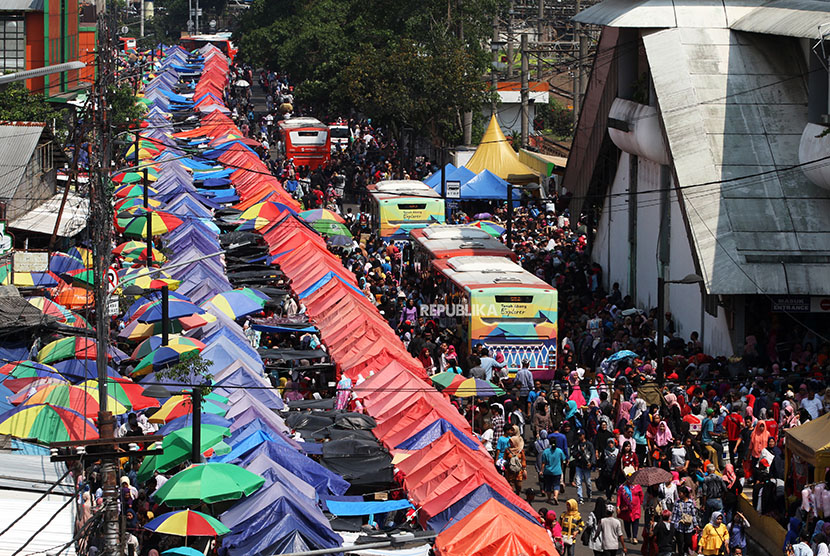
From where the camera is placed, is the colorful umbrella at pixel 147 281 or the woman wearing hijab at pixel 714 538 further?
the colorful umbrella at pixel 147 281

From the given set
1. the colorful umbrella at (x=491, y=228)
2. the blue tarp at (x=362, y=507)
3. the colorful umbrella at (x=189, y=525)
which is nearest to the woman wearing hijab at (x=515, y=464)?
the blue tarp at (x=362, y=507)

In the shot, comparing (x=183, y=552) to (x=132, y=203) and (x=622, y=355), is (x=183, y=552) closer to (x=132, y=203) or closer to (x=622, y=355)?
(x=622, y=355)

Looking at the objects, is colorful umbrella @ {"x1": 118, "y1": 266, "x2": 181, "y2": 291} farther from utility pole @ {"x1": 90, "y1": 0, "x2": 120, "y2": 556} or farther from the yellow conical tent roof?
the yellow conical tent roof

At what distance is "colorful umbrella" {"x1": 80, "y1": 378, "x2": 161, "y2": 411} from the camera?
78.2 feet

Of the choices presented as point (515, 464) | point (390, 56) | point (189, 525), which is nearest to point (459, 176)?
point (390, 56)

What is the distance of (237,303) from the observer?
3306cm

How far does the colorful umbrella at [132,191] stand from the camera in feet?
153

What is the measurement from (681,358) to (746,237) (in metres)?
3.32

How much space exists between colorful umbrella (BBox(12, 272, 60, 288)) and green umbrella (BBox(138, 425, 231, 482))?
13147mm

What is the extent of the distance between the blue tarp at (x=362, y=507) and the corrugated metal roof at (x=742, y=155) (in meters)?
11.0

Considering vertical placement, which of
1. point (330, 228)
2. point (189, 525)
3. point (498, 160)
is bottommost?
point (189, 525)

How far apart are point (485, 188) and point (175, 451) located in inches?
1153

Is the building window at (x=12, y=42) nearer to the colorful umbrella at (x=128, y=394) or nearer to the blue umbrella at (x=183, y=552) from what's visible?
the colorful umbrella at (x=128, y=394)

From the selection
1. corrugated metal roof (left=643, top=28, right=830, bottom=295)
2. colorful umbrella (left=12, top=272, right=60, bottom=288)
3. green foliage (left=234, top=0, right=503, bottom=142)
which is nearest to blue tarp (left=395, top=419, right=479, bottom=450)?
corrugated metal roof (left=643, top=28, right=830, bottom=295)
